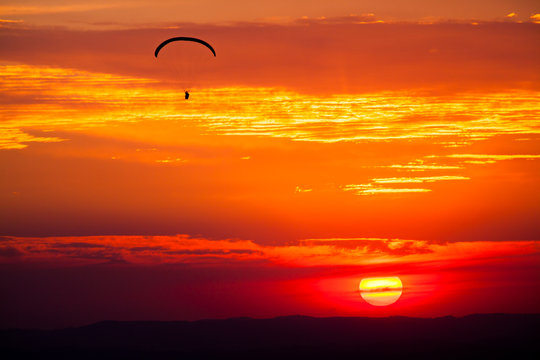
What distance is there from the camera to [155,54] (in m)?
84.1

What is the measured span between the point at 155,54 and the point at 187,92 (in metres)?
6.01

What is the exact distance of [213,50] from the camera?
3310 inches

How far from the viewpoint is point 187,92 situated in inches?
3469

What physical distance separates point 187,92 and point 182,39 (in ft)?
21.2

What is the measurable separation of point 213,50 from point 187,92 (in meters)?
6.34

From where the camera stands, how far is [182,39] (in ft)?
275

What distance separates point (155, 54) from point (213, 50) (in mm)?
5874

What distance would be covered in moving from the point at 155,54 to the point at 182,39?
10.3ft
